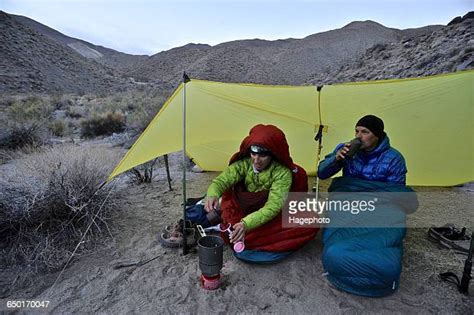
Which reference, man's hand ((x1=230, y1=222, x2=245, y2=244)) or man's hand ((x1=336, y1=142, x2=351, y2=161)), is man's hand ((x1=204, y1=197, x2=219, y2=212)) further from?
man's hand ((x1=336, y1=142, x2=351, y2=161))

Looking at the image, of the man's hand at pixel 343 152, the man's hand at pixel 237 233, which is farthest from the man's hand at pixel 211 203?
the man's hand at pixel 343 152

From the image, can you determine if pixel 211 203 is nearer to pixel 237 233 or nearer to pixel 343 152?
pixel 237 233

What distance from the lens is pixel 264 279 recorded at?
240 cm

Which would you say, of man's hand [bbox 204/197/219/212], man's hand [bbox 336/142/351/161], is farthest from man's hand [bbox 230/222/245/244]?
man's hand [bbox 336/142/351/161]

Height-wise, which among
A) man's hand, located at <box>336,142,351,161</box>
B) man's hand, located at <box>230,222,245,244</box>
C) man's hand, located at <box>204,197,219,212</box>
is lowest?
man's hand, located at <box>230,222,245,244</box>

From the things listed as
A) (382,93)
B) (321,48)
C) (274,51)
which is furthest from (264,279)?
(274,51)

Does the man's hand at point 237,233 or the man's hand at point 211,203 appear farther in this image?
the man's hand at point 211,203

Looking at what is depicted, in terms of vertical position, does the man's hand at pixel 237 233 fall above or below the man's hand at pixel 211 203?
below

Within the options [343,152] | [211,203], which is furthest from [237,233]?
[343,152]

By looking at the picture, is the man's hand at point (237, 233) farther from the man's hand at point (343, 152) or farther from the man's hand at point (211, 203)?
the man's hand at point (343, 152)

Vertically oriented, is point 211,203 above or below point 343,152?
below

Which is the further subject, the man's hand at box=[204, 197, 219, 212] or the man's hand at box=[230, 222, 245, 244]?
the man's hand at box=[204, 197, 219, 212]

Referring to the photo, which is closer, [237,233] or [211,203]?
[237,233]

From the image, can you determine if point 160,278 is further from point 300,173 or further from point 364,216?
point 364,216
